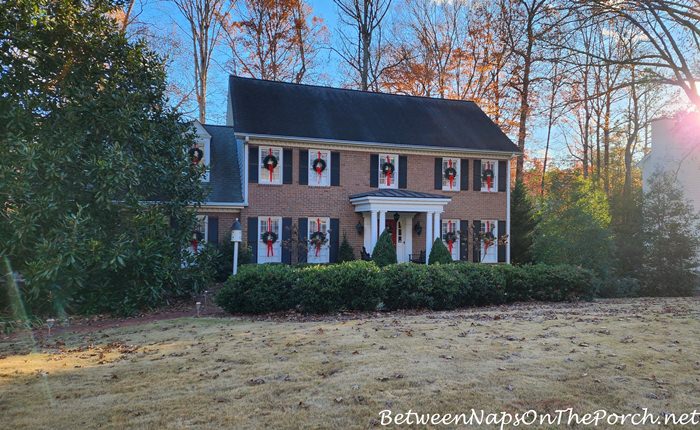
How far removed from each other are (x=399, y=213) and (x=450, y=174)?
2.77 metres

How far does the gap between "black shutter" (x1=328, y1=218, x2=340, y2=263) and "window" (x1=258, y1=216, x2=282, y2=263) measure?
77.0 inches

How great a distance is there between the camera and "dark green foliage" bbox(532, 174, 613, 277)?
15.4 meters

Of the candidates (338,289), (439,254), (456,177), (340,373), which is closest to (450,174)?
(456,177)

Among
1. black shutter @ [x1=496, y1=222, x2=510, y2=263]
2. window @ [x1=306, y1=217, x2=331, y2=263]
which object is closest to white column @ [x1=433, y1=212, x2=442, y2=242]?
black shutter @ [x1=496, y1=222, x2=510, y2=263]

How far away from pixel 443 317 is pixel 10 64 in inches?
421

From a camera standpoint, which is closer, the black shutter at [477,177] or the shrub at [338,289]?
the shrub at [338,289]

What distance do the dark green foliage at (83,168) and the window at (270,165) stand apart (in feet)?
18.4

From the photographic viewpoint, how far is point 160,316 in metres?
10.8

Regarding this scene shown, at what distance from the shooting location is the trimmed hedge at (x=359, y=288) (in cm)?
1015

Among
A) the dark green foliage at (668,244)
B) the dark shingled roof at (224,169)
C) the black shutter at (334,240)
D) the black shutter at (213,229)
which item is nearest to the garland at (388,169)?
the black shutter at (334,240)

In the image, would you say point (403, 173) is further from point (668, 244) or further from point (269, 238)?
point (668, 244)

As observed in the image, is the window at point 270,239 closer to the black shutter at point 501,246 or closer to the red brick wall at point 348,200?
the red brick wall at point 348,200

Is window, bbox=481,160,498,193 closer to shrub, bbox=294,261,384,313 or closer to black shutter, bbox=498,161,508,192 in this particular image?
black shutter, bbox=498,161,508,192

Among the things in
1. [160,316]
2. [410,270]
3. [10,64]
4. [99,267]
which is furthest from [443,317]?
[10,64]
